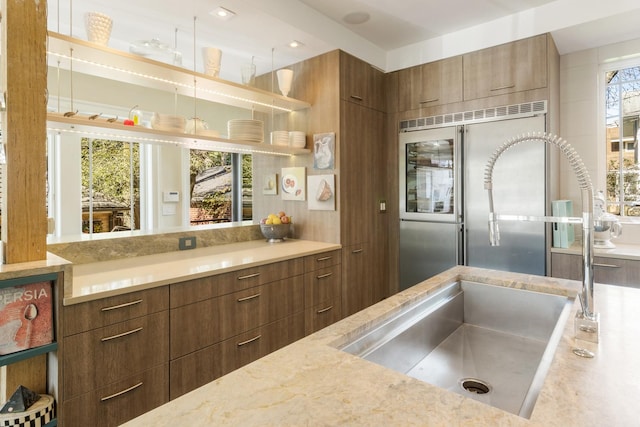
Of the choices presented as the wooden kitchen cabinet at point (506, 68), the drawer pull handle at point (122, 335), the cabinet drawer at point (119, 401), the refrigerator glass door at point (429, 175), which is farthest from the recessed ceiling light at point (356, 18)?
the cabinet drawer at point (119, 401)

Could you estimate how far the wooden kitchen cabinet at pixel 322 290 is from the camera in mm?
2738

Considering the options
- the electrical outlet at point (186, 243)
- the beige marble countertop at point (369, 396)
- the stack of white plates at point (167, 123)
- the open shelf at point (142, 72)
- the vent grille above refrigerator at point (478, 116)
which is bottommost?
the beige marble countertop at point (369, 396)

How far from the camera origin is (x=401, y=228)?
3.64 meters

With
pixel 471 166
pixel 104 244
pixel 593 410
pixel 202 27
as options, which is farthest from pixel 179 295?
pixel 471 166

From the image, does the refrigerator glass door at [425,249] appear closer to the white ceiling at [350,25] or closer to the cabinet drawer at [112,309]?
the white ceiling at [350,25]

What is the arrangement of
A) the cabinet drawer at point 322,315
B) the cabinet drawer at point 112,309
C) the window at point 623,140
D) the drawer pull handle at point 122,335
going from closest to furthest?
1. the cabinet drawer at point 112,309
2. the drawer pull handle at point 122,335
3. the cabinet drawer at point 322,315
4. the window at point 623,140

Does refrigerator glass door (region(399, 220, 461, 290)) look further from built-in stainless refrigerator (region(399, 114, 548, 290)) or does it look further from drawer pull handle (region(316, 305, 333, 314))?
drawer pull handle (region(316, 305, 333, 314))

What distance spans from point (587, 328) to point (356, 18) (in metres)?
2.91

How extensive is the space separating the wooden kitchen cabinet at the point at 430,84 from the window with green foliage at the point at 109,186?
10.3ft

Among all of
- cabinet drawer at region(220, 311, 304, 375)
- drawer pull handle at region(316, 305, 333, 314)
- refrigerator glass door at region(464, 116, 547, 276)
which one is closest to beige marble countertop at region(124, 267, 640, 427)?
cabinet drawer at region(220, 311, 304, 375)

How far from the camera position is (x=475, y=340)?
4.75 ft

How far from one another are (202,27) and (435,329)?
2.78m

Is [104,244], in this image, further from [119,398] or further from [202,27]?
[202,27]

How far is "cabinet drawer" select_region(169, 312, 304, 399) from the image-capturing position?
190 cm
